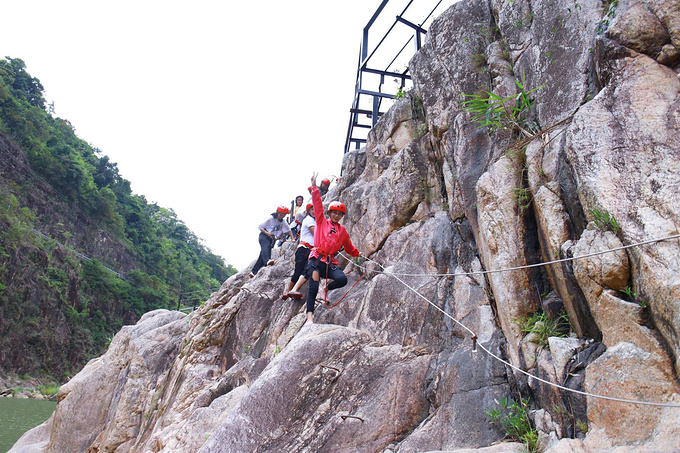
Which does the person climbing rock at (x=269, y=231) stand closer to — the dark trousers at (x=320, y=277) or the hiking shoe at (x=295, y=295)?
the hiking shoe at (x=295, y=295)

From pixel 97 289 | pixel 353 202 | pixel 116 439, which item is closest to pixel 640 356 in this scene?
pixel 353 202

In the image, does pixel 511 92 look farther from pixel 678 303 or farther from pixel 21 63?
pixel 21 63

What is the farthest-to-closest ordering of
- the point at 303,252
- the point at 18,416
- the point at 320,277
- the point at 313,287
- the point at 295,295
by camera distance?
the point at 18,416 → the point at 295,295 → the point at 303,252 → the point at 320,277 → the point at 313,287

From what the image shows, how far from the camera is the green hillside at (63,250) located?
35594 millimetres

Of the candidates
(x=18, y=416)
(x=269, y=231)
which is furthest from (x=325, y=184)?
(x=18, y=416)

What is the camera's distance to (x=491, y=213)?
5930 mm

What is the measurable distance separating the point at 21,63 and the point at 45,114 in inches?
321

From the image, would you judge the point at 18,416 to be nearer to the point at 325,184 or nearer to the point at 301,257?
the point at 325,184

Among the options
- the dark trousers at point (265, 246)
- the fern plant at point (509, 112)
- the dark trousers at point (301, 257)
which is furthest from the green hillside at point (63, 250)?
the fern plant at point (509, 112)

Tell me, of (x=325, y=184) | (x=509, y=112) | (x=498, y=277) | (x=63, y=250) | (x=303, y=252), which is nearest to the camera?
(x=498, y=277)

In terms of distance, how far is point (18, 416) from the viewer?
22469 mm

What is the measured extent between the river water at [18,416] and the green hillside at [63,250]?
285 inches

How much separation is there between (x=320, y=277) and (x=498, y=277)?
10.7ft

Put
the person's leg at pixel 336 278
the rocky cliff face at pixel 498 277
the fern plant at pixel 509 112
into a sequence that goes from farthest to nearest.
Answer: the person's leg at pixel 336 278, the fern plant at pixel 509 112, the rocky cliff face at pixel 498 277
